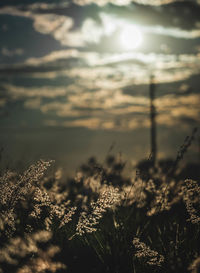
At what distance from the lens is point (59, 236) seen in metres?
3.73

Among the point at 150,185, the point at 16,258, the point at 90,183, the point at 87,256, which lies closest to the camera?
the point at 16,258

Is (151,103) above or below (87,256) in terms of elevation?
above

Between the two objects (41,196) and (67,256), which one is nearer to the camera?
(41,196)

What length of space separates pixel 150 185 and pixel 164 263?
1.39 meters

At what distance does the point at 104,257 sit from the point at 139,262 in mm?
376

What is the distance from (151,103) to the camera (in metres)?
14.8

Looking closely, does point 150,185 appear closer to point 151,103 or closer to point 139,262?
point 139,262

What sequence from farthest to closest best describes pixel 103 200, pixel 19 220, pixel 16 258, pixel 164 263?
pixel 19 220
pixel 164 263
pixel 103 200
pixel 16 258

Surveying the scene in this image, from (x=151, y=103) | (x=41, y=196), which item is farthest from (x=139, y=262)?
(x=151, y=103)

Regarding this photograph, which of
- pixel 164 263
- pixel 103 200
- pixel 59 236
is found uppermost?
pixel 103 200

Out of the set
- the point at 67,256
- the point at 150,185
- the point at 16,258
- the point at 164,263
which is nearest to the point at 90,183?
the point at 150,185

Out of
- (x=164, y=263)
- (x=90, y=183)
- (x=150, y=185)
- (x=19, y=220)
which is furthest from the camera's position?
(x=90, y=183)

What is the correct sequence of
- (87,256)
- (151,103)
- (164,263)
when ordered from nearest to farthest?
1. (164,263)
2. (87,256)
3. (151,103)

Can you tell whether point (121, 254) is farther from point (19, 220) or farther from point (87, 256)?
point (19, 220)
